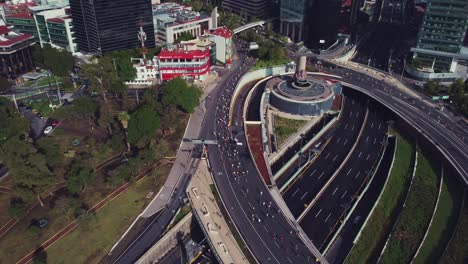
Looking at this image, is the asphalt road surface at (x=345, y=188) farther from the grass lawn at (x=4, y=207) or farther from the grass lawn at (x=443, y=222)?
the grass lawn at (x=4, y=207)

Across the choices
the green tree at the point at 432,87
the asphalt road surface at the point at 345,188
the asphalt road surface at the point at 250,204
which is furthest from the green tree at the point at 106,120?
the green tree at the point at 432,87

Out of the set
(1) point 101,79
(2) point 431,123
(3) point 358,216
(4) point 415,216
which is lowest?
(3) point 358,216

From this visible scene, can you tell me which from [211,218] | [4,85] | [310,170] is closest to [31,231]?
[211,218]

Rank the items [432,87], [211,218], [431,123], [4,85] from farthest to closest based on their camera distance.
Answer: [432,87]
[4,85]
[431,123]
[211,218]

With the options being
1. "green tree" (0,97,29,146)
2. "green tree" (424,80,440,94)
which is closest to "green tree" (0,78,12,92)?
"green tree" (0,97,29,146)

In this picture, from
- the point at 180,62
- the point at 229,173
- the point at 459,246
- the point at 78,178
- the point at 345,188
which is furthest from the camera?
the point at 180,62

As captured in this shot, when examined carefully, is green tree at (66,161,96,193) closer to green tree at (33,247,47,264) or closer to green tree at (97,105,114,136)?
green tree at (33,247,47,264)

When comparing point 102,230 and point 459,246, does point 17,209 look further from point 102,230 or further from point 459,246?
point 459,246
